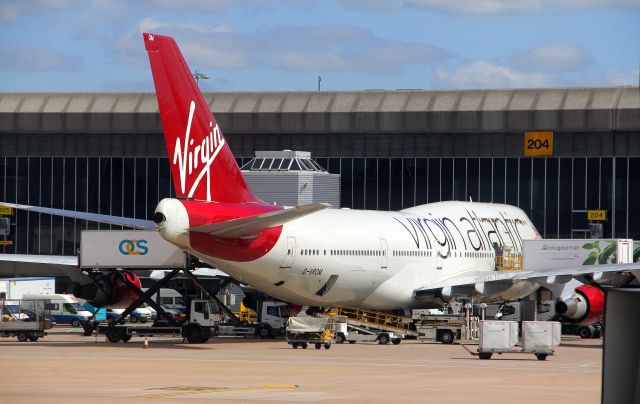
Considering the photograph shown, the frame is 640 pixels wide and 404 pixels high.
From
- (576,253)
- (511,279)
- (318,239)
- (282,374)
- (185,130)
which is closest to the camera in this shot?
(282,374)

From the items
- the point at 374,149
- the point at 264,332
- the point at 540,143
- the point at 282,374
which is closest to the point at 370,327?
the point at 264,332

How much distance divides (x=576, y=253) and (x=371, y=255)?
10.9 meters

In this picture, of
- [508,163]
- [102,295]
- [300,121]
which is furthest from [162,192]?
[102,295]

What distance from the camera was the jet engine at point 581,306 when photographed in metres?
47.2

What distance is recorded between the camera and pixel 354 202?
3324 inches

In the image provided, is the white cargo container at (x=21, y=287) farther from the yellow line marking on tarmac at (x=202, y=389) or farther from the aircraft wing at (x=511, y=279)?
the yellow line marking on tarmac at (x=202, y=389)

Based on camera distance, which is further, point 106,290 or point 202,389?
point 106,290

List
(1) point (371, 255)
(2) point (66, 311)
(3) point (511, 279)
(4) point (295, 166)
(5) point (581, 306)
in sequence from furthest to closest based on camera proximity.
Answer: (2) point (66, 311)
(4) point (295, 166)
(3) point (511, 279)
(5) point (581, 306)
(1) point (371, 255)

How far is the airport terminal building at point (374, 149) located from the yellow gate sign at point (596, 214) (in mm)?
257

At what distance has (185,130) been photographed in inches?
1565

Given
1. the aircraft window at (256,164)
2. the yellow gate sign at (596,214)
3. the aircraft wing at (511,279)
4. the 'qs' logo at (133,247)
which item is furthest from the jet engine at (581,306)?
the yellow gate sign at (596,214)

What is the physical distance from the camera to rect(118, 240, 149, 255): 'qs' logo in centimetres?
4550

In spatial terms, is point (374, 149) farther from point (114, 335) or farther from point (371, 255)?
point (114, 335)

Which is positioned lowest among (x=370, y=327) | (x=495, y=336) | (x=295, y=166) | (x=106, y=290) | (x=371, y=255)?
(x=370, y=327)
